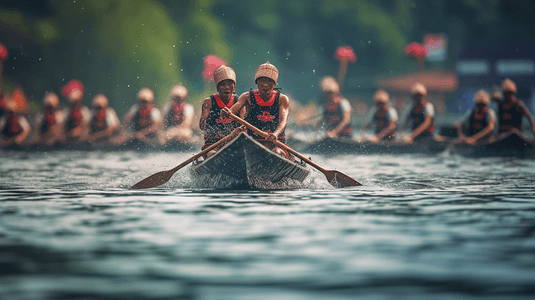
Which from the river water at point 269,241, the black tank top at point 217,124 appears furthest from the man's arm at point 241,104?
the river water at point 269,241

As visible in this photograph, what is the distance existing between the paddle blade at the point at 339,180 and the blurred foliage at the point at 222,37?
21917 millimetres

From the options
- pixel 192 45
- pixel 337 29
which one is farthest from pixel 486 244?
pixel 337 29

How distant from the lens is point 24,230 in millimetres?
6434

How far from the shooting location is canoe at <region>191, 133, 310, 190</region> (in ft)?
29.2

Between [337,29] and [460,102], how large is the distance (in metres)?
7.80

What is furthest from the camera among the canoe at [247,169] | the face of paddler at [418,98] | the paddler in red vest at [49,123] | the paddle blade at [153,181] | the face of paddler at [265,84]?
the paddler in red vest at [49,123]

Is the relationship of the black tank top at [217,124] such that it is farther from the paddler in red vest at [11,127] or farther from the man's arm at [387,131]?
the paddler in red vest at [11,127]

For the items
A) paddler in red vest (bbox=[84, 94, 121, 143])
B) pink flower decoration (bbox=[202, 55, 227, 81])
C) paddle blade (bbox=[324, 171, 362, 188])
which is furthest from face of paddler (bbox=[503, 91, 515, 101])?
pink flower decoration (bbox=[202, 55, 227, 81])

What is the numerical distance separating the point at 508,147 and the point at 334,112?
4056 mm

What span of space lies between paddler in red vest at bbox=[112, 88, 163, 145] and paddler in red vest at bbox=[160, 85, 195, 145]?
34cm

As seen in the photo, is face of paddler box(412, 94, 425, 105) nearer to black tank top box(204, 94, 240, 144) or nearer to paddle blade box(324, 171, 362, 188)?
paddle blade box(324, 171, 362, 188)

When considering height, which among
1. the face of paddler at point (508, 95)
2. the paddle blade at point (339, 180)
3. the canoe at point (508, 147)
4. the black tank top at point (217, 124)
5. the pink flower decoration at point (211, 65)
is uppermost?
the pink flower decoration at point (211, 65)

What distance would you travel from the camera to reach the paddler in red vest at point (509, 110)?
16031 millimetres

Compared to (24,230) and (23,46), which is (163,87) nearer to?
(23,46)
